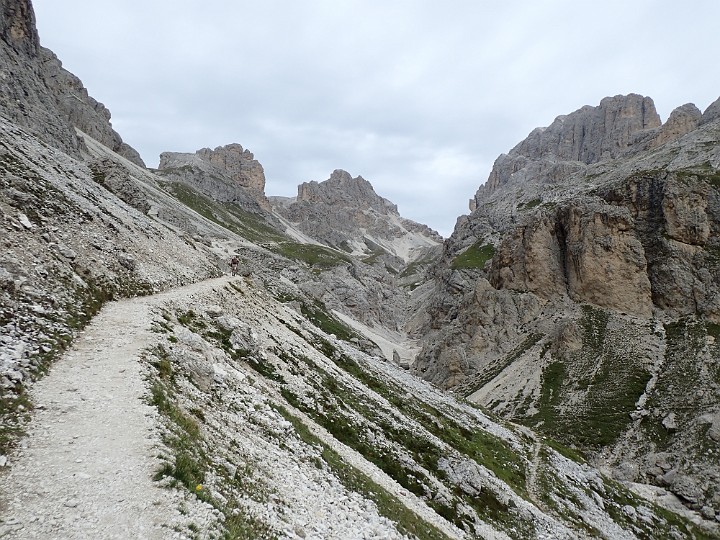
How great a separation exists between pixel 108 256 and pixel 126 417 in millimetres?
23793

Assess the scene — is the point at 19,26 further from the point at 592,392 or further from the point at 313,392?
the point at 592,392

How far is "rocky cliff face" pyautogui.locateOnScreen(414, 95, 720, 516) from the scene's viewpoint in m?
63.2

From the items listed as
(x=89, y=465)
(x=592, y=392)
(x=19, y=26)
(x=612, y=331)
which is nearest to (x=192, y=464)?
(x=89, y=465)

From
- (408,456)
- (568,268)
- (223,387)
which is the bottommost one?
(408,456)

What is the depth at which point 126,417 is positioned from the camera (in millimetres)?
13859

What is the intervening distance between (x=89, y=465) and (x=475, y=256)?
596 ft

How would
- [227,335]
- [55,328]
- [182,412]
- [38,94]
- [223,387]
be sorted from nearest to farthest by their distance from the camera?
[182,412] → [55,328] → [223,387] → [227,335] → [38,94]

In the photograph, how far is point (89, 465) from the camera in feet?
37.2

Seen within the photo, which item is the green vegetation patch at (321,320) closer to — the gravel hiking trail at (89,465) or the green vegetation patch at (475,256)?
the gravel hiking trail at (89,465)

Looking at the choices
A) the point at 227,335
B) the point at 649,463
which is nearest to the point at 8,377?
the point at 227,335

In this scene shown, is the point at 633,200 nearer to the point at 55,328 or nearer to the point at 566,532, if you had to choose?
the point at 566,532

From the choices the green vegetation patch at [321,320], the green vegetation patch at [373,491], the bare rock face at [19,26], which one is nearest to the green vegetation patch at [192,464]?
the green vegetation patch at [373,491]

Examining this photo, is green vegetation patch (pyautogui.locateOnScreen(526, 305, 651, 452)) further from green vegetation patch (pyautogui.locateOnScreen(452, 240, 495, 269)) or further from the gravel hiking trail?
green vegetation patch (pyautogui.locateOnScreen(452, 240, 495, 269))

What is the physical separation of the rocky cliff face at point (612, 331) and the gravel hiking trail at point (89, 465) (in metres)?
59.8
